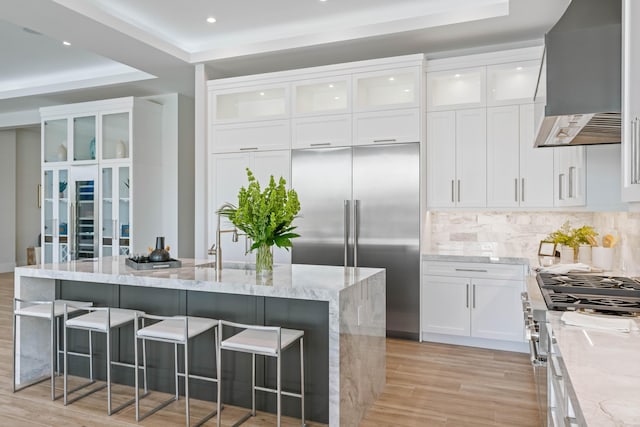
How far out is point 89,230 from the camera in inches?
253

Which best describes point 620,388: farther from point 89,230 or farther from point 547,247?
point 89,230

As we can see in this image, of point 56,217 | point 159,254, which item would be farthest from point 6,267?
point 159,254

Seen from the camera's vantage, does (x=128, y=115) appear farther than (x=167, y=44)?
Yes

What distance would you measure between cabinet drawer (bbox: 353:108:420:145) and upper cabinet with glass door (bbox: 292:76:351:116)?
23 cm

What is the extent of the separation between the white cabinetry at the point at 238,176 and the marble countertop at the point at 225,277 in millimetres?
1577

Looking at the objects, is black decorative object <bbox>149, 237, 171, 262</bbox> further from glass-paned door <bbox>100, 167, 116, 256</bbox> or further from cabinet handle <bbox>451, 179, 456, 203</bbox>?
glass-paned door <bbox>100, 167, 116, 256</bbox>

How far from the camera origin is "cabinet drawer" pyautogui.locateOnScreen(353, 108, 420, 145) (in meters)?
4.40

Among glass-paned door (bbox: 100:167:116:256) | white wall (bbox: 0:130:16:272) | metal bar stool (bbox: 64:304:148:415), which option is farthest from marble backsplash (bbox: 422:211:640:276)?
white wall (bbox: 0:130:16:272)

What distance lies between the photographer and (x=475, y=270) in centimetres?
415

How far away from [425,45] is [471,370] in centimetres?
311

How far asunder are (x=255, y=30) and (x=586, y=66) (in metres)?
3.67

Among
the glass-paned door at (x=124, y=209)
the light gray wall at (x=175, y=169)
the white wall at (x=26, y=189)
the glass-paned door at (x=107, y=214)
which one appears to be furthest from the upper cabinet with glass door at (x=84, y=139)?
the white wall at (x=26, y=189)

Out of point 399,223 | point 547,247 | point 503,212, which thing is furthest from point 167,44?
point 547,247

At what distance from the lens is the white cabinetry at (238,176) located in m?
4.95
